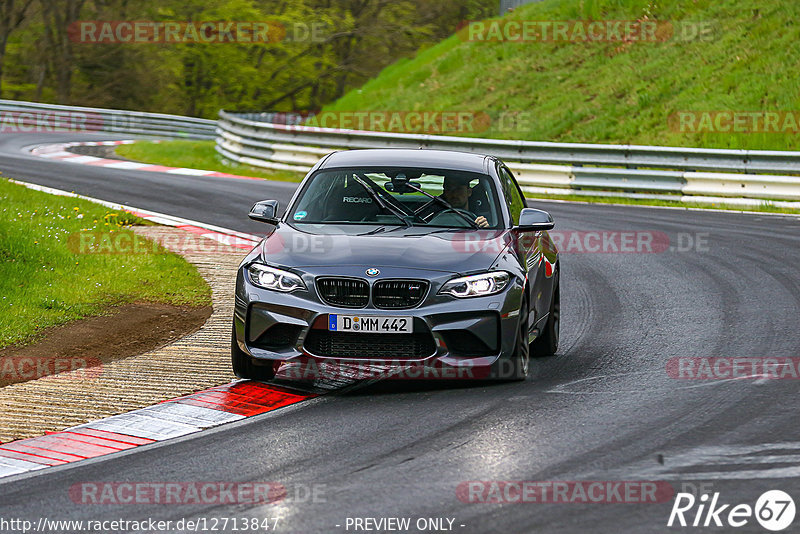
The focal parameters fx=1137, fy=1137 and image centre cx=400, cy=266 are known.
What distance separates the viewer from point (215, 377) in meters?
8.16

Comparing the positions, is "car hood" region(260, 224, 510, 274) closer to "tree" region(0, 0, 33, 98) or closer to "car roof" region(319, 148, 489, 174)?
"car roof" region(319, 148, 489, 174)

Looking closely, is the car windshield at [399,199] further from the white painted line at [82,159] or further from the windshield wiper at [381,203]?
the white painted line at [82,159]

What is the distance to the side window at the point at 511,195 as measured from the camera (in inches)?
354

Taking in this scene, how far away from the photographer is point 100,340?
948 cm

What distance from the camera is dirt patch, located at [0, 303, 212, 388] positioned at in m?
8.48

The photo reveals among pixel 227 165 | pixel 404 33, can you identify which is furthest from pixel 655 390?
pixel 404 33

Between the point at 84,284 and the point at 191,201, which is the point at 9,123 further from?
the point at 84,284

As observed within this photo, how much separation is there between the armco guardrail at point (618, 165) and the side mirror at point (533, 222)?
1276 cm

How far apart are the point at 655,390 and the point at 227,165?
22.1 meters

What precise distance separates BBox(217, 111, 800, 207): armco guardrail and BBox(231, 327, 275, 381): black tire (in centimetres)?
1441

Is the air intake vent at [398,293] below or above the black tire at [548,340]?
above

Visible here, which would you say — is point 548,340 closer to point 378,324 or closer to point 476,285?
point 476,285

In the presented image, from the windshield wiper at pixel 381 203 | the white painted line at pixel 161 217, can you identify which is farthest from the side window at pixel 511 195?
the white painted line at pixel 161 217

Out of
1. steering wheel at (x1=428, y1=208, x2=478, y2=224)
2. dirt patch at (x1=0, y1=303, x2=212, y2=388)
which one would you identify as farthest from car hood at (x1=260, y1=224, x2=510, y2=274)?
dirt patch at (x1=0, y1=303, x2=212, y2=388)
